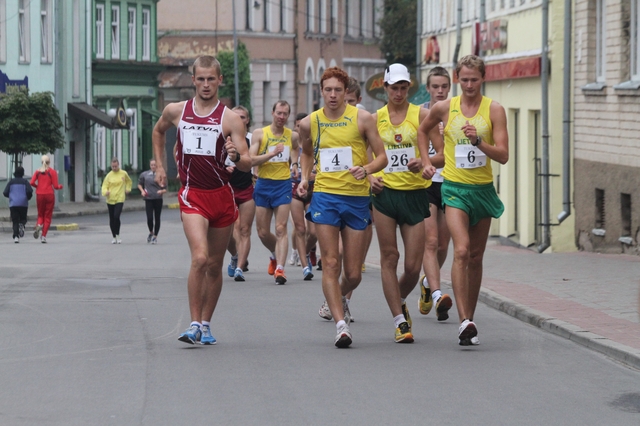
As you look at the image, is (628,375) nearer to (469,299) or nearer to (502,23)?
(469,299)

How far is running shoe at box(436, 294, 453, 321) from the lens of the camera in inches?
473

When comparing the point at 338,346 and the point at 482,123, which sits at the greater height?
the point at 482,123

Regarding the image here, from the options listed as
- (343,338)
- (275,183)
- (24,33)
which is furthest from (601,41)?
(24,33)

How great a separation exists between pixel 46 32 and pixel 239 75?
2037 centimetres

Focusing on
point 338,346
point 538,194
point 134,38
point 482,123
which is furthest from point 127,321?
point 134,38

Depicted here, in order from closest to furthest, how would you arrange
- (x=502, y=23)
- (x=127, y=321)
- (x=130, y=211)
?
(x=127, y=321)
(x=502, y=23)
(x=130, y=211)

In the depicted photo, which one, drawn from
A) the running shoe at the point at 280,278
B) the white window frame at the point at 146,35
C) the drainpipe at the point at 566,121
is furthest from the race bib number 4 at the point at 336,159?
the white window frame at the point at 146,35

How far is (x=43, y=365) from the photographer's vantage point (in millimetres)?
9469

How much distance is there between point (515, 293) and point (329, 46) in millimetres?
64676

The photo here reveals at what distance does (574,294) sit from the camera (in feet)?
48.1

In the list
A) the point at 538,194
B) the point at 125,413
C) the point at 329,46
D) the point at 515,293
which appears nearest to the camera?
the point at 125,413

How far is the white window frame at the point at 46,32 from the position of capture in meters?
48.8

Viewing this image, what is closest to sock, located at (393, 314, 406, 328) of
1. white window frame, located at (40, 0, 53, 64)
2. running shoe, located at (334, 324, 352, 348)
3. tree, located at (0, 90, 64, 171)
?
running shoe, located at (334, 324, 352, 348)

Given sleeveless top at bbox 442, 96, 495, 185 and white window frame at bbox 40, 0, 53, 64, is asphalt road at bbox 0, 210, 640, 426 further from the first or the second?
white window frame at bbox 40, 0, 53, 64
